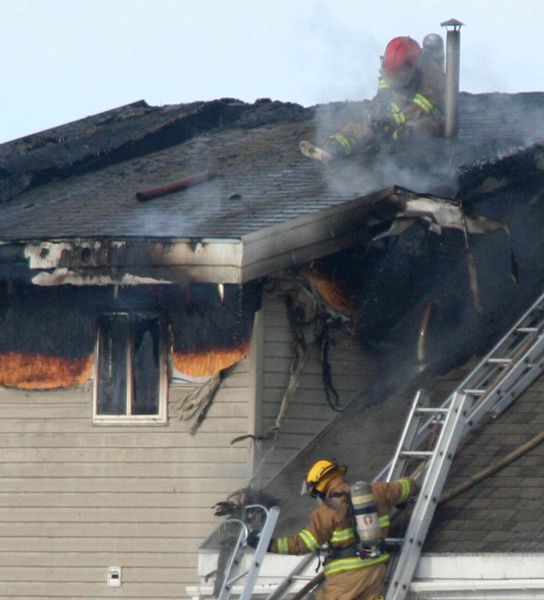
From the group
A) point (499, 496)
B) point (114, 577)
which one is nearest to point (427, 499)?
point (499, 496)

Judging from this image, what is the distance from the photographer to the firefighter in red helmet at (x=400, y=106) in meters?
15.8

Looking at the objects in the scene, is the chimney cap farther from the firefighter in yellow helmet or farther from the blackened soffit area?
the firefighter in yellow helmet

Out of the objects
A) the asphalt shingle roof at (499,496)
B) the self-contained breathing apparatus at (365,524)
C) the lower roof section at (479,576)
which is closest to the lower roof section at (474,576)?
the lower roof section at (479,576)

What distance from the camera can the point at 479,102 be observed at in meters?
18.5

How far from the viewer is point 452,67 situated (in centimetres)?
1557

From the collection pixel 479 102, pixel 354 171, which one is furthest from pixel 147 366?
pixel 479 102

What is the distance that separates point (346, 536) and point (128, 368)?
3445 millimetres


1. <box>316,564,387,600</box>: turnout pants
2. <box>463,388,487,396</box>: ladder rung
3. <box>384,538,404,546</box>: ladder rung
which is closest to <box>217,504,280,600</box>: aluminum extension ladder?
<box>316,564,387,600</box>: turnout pants

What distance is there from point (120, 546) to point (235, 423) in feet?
4.75

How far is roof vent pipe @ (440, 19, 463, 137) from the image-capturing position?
1556cm

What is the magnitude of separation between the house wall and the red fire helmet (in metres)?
2.65

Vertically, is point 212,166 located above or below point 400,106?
below

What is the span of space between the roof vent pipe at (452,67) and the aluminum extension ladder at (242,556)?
4612 mm

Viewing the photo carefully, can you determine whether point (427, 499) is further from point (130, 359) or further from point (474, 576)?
point (130, 359)
